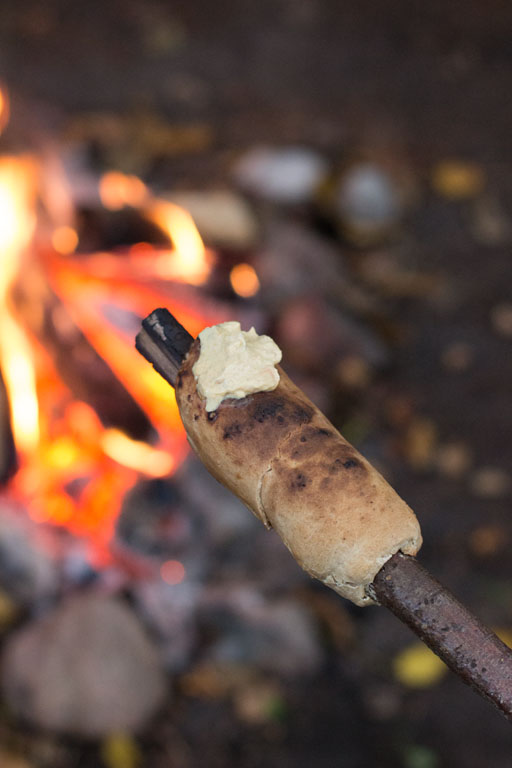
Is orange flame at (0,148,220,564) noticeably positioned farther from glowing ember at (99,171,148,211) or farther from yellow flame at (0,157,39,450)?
glowing ember at (99,171,148,211)

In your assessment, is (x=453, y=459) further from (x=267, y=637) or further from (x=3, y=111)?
(x=3, y=111)

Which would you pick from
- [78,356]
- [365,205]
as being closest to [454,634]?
[78,356]

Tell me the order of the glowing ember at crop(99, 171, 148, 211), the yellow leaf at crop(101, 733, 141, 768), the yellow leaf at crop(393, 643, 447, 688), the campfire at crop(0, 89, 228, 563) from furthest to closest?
the glowing ember at crop(99, 171, 148, 211)
the campfire at crop(0, 89, 228, 563)
the yellow leaf at crop(393, 643, 447, 688)
the yellow leaf at crop(101, 733, 141, 768)

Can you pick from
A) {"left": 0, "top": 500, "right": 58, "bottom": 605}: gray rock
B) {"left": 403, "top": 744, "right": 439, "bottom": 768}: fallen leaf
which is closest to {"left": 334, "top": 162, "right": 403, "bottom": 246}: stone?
{"left": 0, "top": 500, "right": 58, "bottom": 605}: gray rock

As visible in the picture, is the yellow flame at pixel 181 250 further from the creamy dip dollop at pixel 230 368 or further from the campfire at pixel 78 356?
the creamy dip dollop at pixel 230 368

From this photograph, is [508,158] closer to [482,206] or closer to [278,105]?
[482,206]

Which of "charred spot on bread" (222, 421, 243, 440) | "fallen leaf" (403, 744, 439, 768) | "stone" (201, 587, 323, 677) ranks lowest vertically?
"fallen leaf" (403, 744, 439, 768)

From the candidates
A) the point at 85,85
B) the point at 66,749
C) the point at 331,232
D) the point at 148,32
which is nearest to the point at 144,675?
the point at 66,749
